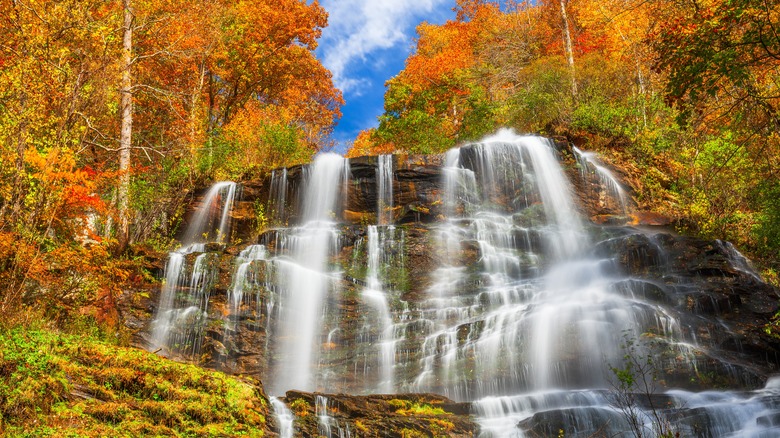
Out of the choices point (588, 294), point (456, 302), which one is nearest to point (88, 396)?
point (456, 302)

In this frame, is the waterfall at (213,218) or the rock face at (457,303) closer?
the rock face at (457,303)

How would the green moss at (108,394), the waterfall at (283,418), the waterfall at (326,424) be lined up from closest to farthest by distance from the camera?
the green moss at (108,394)
the waterfall at (283,418)
the waterfall at (326,424)

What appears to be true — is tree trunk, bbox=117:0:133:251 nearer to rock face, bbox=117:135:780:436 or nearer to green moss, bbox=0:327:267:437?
rock face, bbox=117:135:780:436

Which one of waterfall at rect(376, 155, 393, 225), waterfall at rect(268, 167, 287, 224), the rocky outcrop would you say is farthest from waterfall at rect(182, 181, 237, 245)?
the rocky outcrop

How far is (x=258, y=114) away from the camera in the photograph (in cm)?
2583

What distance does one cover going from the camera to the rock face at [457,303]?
9.48m

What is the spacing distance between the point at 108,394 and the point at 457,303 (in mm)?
8586

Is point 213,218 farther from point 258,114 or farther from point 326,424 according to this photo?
point 326,424

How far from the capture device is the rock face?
9484 millimetres

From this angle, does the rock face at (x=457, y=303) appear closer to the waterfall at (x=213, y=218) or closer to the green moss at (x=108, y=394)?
the waterfall at (x=213, y=218)

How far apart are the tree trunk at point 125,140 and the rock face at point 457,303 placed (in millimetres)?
1893

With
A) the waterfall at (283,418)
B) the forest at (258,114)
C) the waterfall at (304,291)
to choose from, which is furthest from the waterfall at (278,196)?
the waterfall at (283,418)

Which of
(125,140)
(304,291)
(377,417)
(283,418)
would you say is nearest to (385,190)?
(304,291)

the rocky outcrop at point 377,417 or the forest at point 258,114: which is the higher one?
the forest at point 258,114
